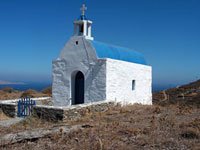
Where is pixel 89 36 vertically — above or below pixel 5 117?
above

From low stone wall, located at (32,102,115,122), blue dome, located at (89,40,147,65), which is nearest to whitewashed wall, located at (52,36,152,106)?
blue dome, located at (89,40,147,65)

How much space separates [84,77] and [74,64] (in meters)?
1.03

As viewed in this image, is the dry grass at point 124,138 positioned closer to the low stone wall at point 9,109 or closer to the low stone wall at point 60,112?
the low stone wall at point 60,112

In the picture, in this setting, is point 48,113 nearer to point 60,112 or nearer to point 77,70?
point 60,112

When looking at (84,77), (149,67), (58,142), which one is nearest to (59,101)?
(84,77)

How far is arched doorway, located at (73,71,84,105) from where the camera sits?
547 inches

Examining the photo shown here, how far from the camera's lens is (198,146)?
5594mm

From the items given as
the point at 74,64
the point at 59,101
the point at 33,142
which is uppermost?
the point at 74,64

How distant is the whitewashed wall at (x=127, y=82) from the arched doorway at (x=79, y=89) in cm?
193

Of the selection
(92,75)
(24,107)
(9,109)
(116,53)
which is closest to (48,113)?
(24,107)

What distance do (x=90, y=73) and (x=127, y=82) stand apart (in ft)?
8.52

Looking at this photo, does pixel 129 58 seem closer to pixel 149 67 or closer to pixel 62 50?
pixel 149 67

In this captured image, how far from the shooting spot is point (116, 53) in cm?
1459

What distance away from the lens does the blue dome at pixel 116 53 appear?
1349 cm
